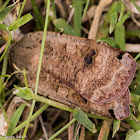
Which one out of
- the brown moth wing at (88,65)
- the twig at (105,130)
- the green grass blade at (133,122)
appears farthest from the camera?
the twig at (105,130)

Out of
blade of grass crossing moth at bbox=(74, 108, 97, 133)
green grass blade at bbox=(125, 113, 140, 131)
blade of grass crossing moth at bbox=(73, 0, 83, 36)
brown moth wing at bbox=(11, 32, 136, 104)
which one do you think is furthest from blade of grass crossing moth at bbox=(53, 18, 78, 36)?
green grass blade at bbox=(125, 113, 140, 131)

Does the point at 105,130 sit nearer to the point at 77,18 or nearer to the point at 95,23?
the point at 95,23

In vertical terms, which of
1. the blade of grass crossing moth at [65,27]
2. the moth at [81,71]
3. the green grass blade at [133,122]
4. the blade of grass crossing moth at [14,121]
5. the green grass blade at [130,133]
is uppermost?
the blade of grass crossing moth at [65,27]

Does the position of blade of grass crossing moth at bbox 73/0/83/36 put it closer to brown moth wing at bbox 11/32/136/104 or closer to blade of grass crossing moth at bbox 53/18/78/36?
blade of grass crossing moth at bbox 53/18/78/36

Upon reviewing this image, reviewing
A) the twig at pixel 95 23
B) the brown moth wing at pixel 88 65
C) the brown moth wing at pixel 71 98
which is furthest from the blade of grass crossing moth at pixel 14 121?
the twig at pixel 95 23

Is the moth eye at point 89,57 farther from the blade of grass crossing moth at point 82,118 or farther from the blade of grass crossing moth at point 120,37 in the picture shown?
the blade of grass crossing moth at point 120,37

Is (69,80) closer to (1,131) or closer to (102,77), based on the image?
(102,77)

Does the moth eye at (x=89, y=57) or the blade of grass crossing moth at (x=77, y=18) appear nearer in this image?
the moth eye at (x=89, y=57)
